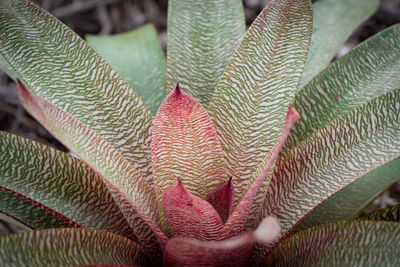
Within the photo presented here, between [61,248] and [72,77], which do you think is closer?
[61,248]

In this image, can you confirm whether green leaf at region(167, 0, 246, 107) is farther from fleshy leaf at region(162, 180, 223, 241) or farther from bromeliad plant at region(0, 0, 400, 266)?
fleshy leaf at region(162, 180, 223, 241)

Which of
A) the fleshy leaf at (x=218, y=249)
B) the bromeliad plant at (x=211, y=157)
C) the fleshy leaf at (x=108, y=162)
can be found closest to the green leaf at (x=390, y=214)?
the bromeliad plant at (x=211, y=157)

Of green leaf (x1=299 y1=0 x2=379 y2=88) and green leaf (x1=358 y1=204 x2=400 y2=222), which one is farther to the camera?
green leaf (x1=299 y1=0 x2=379 y2=88)

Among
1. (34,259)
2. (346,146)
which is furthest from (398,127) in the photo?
(34,259)

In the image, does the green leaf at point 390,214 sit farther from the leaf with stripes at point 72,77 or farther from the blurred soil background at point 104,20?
the blurred soil background at point 104,20

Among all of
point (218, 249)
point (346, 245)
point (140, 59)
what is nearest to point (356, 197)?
point (346, 245)

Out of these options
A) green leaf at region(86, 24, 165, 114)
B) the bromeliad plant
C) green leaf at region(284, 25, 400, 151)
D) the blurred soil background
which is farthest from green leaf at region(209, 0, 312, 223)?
the blurred soil background

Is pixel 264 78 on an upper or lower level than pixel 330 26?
lower

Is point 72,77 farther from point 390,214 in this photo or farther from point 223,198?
point 390,214
